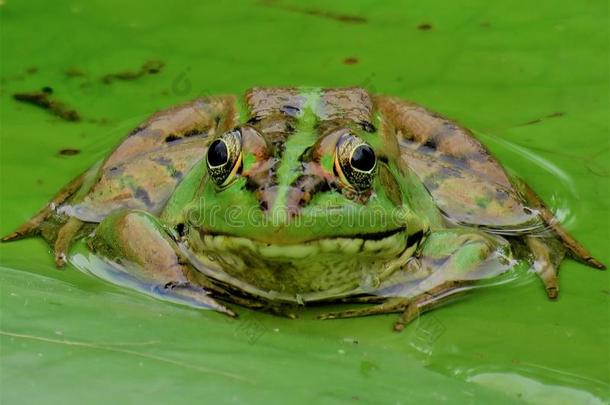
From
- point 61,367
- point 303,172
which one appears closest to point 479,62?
point 303,172

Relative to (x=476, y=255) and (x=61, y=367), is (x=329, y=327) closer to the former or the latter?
(x=476, y=255)

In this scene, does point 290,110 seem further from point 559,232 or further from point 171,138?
point 559,232

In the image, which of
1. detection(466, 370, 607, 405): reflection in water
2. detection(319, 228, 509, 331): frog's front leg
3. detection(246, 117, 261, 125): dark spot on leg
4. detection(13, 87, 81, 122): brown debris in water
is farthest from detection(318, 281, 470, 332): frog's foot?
detection(13, 87, 81, 122): brown debris in water

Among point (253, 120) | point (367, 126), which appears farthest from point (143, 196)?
point (367, 126)

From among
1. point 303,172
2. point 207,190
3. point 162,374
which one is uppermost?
point 162,374

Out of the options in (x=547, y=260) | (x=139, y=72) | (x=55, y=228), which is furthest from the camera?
(x=139, y=72)

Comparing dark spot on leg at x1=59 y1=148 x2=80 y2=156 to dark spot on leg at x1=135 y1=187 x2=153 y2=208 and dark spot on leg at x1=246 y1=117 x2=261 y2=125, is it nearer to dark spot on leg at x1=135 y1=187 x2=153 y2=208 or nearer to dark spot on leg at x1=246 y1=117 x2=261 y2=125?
dark spot on leg at x1=135 y1=187 x2=153 y2=208
